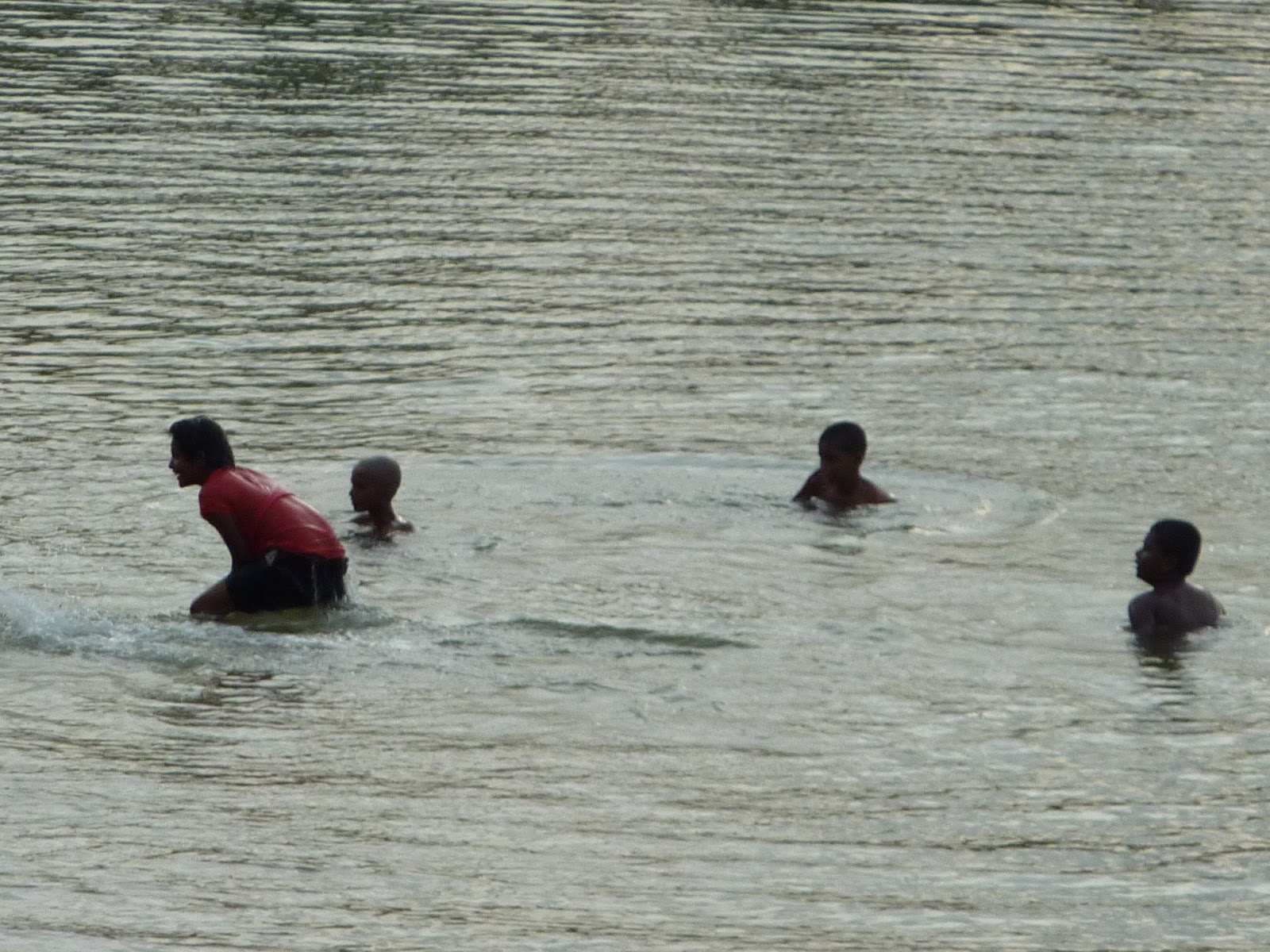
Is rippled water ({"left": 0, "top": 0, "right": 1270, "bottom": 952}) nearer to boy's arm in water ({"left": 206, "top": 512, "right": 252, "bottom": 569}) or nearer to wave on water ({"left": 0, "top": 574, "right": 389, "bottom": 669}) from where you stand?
wave on water ({"left": 0, "top": 574, "right": 389, "bottom": 669})

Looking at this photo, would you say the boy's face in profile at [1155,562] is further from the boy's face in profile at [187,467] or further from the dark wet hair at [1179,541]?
the boy's face in profile at [187,467]

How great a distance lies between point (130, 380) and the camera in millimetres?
17969

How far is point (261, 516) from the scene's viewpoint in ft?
41.5

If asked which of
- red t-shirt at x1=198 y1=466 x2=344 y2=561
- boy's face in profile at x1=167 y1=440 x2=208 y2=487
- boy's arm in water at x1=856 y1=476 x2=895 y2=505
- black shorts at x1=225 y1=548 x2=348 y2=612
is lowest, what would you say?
black shorts at x1=225 y1=548 x2=348 y2=612

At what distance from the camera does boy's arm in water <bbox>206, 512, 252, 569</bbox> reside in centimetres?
1254

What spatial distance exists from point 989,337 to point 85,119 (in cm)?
1246

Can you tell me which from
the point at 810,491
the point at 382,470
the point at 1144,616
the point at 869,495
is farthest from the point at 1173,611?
the point at 382,470

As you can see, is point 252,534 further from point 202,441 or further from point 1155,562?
point 1155,562

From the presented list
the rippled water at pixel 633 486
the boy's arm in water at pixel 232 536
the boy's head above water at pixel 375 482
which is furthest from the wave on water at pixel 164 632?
the boy's head above water at pixel 375 482

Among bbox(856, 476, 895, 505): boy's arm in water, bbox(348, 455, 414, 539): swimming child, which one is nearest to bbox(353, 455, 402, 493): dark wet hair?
bbox(348, 455, 414, 539): swimming child

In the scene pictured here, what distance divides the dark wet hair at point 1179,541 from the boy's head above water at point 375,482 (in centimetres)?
470

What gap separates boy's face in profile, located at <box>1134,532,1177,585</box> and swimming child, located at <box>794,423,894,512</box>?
9.18 ft

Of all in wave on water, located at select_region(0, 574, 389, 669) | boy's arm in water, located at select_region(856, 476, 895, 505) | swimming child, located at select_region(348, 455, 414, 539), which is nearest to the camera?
wave on water, located at select_region(0, 574, 389, 669)

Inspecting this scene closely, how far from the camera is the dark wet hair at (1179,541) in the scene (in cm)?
1258
